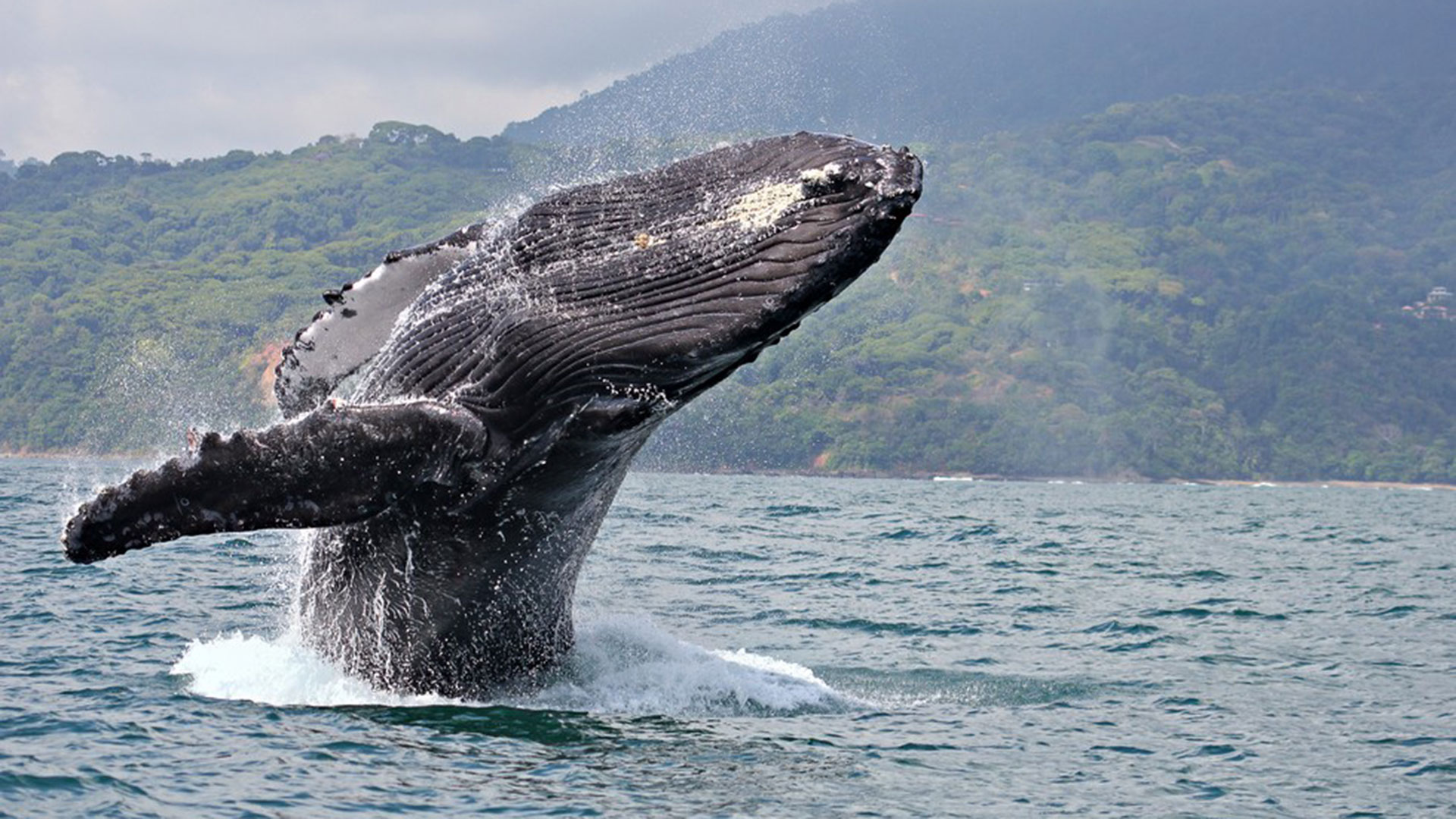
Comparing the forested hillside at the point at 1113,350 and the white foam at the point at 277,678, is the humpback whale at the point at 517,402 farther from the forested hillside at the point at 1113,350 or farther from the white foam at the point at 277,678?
the forested hillside at the point at 1113,350

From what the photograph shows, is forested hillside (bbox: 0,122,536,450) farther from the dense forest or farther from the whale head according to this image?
the whale head

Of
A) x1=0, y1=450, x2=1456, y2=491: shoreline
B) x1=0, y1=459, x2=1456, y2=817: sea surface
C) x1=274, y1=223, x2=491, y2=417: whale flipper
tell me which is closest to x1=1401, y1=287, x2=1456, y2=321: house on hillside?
x1=0, y1=450, x2=1456, y2=491: shoreline

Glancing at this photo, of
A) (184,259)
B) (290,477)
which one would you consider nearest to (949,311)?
(184,259)

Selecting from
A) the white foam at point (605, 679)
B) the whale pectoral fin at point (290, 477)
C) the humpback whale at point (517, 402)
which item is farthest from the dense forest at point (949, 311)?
the whale pectoral fin at point (290, 477)

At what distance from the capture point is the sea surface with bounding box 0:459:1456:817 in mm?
6348

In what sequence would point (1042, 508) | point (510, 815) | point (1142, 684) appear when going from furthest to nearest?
point (1042, 508) → point (1142, 684) → point (510, 815)

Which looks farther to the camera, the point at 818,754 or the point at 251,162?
the point at 251,162

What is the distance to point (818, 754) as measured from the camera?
279 inches

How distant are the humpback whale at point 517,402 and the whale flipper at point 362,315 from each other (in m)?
0.10

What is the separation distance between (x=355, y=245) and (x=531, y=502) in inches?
4762

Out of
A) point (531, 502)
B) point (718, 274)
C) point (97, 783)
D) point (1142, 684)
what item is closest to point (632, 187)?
point (718, 274)

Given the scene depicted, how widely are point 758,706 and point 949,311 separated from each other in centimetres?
11638

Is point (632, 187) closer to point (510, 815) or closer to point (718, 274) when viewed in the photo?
point (718, 274)

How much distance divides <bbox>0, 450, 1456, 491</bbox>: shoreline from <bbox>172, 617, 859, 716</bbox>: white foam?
74.5 meters
